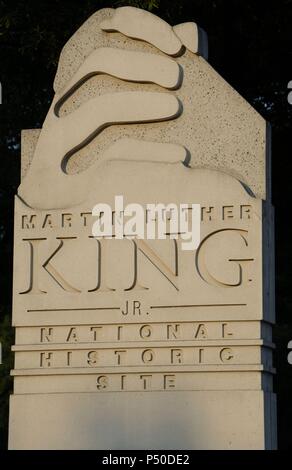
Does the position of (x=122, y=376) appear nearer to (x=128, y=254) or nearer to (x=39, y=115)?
(x=128, y=254)

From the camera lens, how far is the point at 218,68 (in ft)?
54.8

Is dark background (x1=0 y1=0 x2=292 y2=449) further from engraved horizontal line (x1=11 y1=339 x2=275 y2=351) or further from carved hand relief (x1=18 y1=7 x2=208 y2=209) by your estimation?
engraved horizontal line (x1=11 y1=339 x2=275 y2=351)

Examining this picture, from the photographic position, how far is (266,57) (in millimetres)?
16438

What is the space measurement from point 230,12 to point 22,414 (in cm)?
787

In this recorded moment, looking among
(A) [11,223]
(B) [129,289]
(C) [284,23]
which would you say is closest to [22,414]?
(B) [129,289]

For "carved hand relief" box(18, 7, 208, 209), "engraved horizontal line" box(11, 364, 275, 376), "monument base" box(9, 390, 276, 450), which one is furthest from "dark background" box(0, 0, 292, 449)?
"monument base" box(9, 390, 276, 450)

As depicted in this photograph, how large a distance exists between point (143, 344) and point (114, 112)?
195cm

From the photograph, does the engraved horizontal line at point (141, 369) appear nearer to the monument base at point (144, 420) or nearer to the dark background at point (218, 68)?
the monument base at point (144, 420)

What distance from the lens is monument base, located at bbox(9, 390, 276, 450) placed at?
9.46m

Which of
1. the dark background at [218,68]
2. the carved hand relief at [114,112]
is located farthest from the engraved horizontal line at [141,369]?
the dark background at [218,68]

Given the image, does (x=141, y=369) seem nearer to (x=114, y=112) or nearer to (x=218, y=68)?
(x=114, y=112)

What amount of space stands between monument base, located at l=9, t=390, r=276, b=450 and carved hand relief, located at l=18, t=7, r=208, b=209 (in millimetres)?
1674

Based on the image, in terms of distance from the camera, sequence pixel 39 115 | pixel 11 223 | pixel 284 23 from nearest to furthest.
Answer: pixel 284 23, pixel 39 115, pixel 11 223

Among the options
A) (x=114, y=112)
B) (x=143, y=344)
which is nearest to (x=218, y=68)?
(x=114, y=112)
